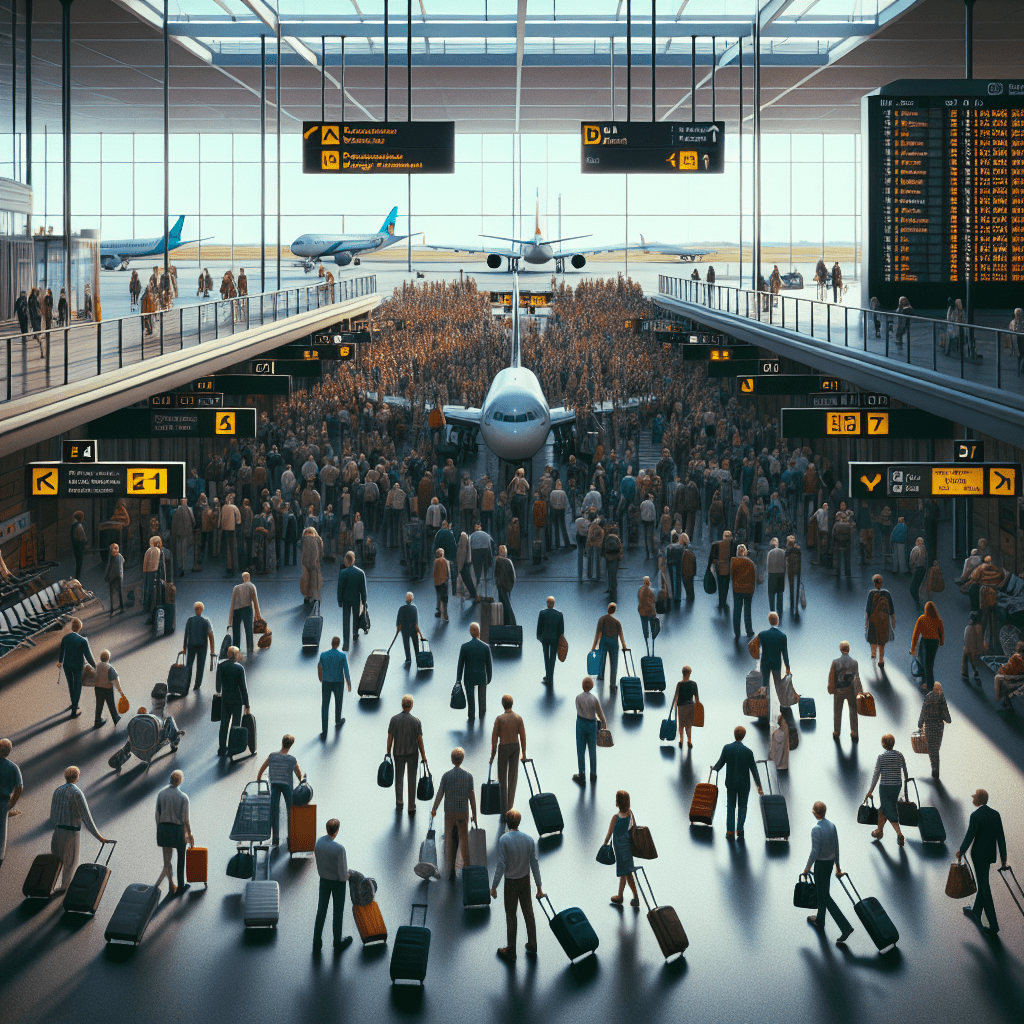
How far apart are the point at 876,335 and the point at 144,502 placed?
15.7 meters

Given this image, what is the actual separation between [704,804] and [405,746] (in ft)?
10.3

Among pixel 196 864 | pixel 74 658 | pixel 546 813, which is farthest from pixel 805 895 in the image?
pixel 74 658

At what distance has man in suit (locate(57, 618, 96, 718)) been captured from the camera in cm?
1516

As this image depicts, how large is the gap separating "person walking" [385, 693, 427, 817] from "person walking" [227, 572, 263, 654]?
225 inches

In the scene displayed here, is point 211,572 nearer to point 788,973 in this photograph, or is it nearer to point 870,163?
point 870,163

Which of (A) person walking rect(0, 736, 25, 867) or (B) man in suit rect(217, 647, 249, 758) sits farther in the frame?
(B) man in suit rect(217, 647, 249, 758)

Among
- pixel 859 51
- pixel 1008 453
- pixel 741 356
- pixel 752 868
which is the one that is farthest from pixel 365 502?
pixel 859 51

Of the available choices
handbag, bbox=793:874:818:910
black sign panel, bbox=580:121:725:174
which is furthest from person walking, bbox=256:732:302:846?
black sign panel, bbox=580:121:725:174

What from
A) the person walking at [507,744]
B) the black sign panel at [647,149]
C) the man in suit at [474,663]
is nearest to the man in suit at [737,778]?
the person walking at [507,744]

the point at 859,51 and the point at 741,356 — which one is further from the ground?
the point at 859,51

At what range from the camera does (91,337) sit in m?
22.1

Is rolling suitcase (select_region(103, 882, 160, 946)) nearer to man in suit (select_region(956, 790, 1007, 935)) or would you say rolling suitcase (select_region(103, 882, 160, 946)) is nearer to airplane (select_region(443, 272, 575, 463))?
man in suit (select_region(956, 790, 1007, 935))

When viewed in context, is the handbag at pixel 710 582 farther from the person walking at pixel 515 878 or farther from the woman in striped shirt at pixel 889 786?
the person walking at pixel 515 878

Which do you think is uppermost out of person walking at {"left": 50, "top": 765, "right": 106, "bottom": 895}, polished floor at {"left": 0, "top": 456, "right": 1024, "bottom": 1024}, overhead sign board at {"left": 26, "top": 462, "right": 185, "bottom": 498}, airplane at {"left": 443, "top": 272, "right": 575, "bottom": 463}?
airplane at {"left": 443, "top": 272, "right": 575, "bottom": 463}
